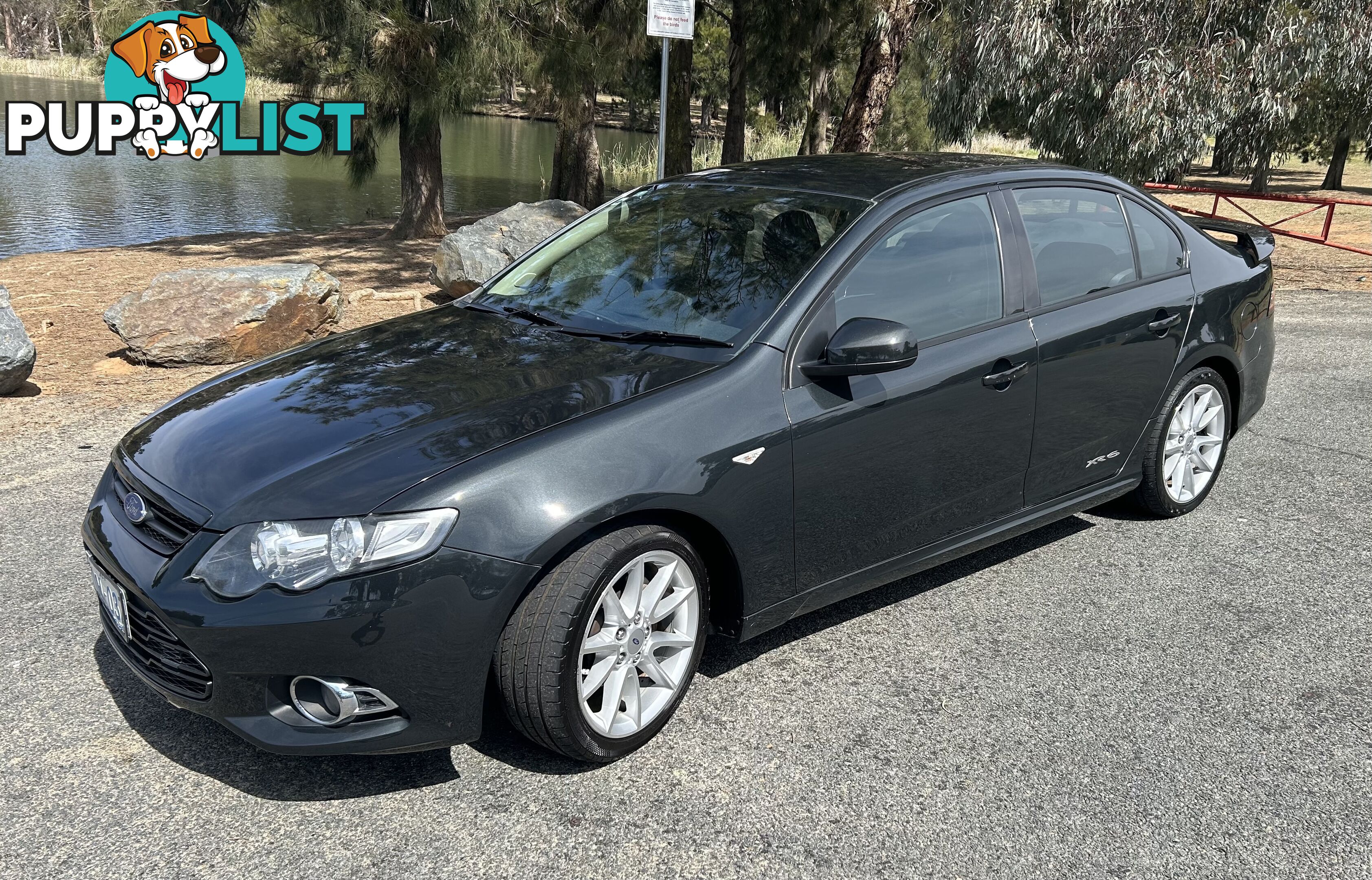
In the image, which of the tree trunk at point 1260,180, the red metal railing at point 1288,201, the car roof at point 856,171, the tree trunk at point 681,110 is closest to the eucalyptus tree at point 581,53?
the tree trunk at point 681,110

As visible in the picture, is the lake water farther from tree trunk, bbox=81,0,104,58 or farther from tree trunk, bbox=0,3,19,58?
tree trunk, bbox=0,3,19,58

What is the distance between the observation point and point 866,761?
346cm

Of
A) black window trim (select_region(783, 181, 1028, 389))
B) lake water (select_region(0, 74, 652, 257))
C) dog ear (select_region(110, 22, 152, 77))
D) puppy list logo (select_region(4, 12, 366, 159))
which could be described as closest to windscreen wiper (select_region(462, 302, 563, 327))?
black window trim (select_region(783, 181, 1028, 389))

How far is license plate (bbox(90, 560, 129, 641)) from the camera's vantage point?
3.31 meters

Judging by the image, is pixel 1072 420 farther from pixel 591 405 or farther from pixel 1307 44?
pixel 1307 44

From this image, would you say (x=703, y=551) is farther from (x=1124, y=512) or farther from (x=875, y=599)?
(x=1124, y=512)

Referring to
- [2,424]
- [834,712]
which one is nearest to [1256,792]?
[834,712]

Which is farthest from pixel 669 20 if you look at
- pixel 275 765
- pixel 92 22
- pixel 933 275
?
pixel 92 22

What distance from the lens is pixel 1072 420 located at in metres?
4.58

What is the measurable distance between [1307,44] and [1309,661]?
12324mm

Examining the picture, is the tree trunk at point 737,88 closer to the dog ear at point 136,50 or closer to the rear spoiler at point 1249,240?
the dog ear at point 136,50

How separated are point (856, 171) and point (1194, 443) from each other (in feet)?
7.02

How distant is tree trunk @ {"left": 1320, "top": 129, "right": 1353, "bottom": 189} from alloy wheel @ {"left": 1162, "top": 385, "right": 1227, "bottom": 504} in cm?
2613

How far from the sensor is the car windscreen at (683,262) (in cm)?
395
